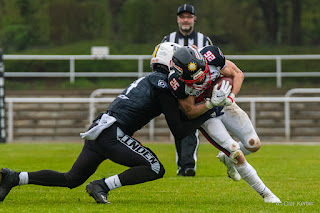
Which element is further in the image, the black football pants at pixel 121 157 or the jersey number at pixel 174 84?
the black football pants at pixel 121 157

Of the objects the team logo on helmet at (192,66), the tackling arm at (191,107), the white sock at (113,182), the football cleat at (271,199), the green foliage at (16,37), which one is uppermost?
the team logo on helmet at (192,66)

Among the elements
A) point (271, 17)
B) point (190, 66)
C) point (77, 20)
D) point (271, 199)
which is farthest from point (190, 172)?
point (77, 20)

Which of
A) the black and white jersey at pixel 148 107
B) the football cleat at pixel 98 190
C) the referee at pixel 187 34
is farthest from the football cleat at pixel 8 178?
the referee at pixel 187 34

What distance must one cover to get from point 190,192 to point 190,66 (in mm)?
1678

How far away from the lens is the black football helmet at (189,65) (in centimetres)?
593

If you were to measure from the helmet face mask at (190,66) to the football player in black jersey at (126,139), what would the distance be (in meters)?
0.17

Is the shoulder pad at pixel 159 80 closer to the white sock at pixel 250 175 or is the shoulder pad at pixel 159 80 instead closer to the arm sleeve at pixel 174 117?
the arm sleeve at pixel 174 117

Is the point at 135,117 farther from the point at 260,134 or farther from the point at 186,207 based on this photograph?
the point at 260,134

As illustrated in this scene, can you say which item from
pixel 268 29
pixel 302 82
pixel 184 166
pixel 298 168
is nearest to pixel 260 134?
pixel 302 82

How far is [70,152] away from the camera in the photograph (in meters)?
12.2

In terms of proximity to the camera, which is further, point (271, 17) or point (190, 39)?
point (271, 17)

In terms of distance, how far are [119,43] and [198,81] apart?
18510 mm

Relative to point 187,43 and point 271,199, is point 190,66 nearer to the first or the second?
point 271,199

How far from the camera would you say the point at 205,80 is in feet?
20.1
